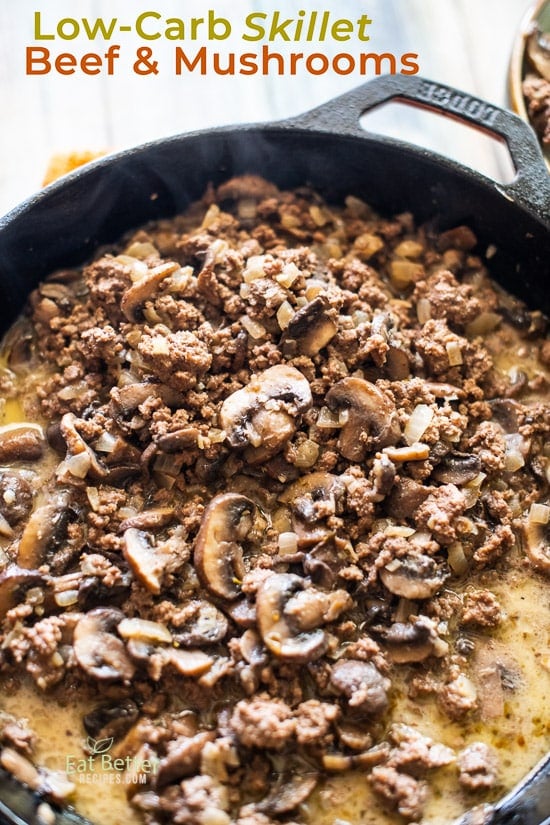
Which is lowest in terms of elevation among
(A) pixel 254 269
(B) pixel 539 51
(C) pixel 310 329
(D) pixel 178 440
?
(D) pixel 178 440

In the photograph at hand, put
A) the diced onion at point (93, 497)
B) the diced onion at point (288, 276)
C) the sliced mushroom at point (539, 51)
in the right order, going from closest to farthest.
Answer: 1. the diced onion at point (93, 497)
2. the diced onion at point (288, 276)
3. the sliced mushroom at point (539, 51)

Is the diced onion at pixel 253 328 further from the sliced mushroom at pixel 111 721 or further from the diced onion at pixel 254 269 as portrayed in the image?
the sliced mushroom at pixel 111 721

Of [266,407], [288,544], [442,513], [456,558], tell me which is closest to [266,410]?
[266,407]

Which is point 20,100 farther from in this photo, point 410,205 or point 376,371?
point 376,371

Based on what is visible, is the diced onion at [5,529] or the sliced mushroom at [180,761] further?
the diced onion at [5,529]

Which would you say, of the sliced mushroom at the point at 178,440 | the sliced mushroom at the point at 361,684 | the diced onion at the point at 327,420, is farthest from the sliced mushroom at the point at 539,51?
the sliced mushroom at the point at 361,684

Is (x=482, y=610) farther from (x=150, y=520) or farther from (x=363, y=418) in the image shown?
(x=150, y=520)

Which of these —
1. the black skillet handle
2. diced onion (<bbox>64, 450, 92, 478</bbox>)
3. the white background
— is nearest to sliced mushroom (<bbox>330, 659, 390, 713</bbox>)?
diced onion (<bbox>64, 450, 92, 478</bbox>)

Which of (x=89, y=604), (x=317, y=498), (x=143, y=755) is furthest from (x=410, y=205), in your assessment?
(x=143, y=755)
